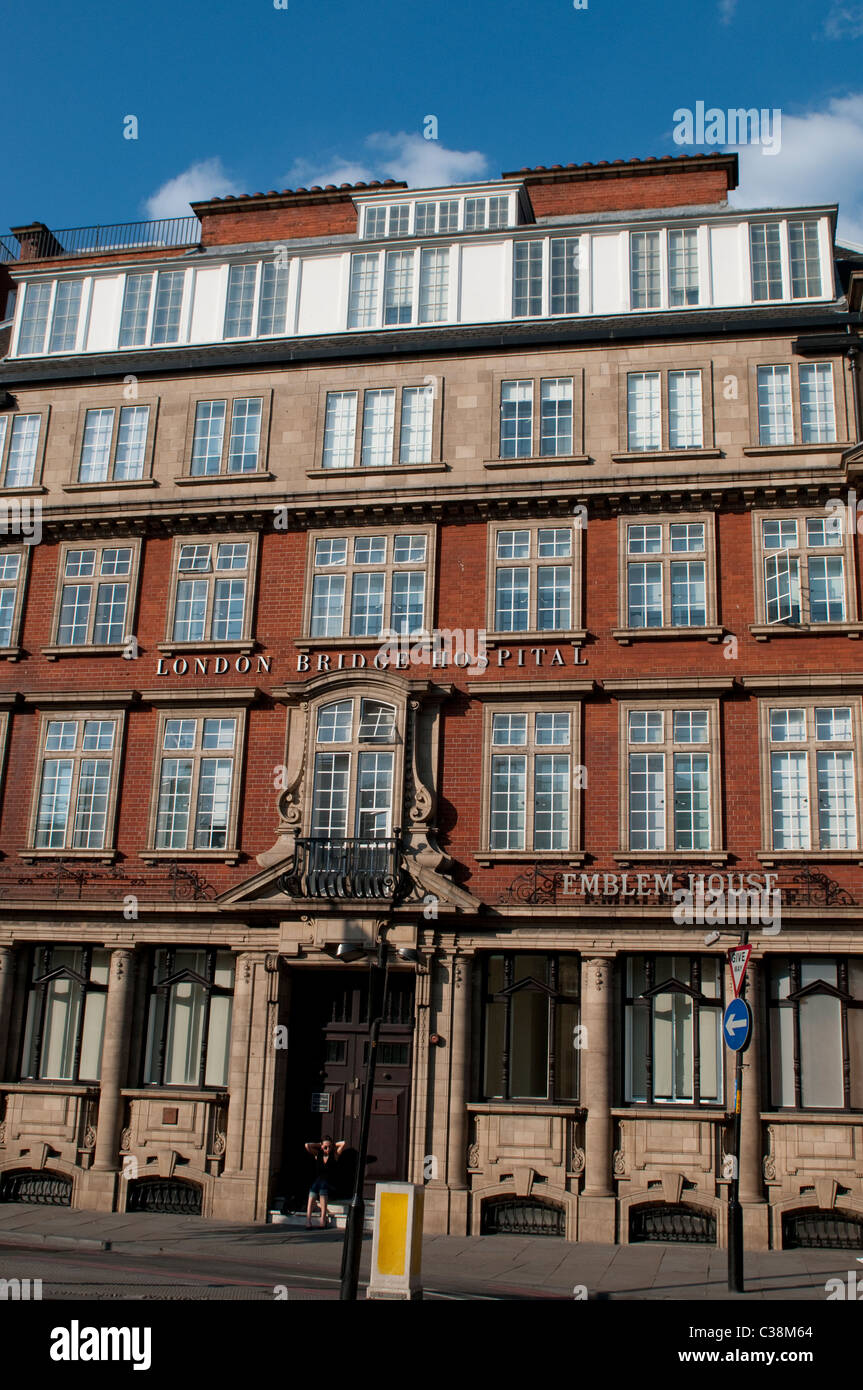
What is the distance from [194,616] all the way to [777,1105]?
14.9 metres

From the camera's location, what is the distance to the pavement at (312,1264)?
15.6 m

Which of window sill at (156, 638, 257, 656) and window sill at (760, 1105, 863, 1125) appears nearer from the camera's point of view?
window sill at (760, 1105, 863, 1125)

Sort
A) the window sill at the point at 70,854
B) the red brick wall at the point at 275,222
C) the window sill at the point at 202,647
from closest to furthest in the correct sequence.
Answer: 1. the window sill at the point at 70,854
2. the window sill at the point at 202,647
3. the red brick wall at the point at 275,222

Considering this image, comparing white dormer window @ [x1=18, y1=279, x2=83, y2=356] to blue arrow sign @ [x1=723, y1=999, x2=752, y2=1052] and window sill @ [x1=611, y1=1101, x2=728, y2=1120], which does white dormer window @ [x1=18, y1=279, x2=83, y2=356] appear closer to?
window sill @ [x1=611, y1=1101, x2=728, y2=1120]

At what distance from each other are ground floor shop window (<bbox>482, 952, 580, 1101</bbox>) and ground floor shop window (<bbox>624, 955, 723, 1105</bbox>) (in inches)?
40.9

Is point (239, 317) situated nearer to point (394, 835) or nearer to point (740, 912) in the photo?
point (394, 835)

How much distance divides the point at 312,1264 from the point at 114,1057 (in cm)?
711

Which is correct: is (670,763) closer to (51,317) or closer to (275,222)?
(275,222)

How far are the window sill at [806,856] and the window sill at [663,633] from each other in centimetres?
422

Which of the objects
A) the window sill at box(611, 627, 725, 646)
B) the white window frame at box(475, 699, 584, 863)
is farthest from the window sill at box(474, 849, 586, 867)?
the window sill at box(611, 627, 725, 646)

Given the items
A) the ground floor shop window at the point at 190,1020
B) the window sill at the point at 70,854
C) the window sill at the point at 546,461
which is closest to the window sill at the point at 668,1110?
the ground floor shop window at the point at 190,1020

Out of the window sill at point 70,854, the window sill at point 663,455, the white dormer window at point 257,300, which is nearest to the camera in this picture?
the window sill at point 663,455

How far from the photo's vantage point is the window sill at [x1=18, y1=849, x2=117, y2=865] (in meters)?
24.7

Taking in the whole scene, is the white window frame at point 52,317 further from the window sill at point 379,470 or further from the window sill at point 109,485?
the window sill at point 379,470
